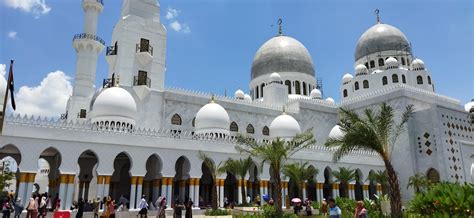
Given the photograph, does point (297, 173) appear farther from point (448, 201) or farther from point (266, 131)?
point (448, 201)

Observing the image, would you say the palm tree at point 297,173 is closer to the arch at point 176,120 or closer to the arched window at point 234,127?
the arched window at point 234,127

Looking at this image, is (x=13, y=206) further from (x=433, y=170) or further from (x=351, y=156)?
(x=433, y=170)


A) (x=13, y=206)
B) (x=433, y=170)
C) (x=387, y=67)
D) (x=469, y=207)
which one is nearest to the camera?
(x=469, y=207)

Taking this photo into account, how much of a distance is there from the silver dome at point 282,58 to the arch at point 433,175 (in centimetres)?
1487

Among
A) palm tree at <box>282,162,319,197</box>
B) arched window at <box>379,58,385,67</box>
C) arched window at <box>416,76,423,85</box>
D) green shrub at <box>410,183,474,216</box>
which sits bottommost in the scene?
green shrub at <box>410,183,474,216</box>

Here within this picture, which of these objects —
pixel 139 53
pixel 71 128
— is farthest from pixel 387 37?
pixel 71 128

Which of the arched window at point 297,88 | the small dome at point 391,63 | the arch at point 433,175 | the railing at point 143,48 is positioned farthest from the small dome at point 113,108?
the small dome at point 391,63

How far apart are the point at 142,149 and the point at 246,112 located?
11574mm

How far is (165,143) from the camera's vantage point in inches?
773

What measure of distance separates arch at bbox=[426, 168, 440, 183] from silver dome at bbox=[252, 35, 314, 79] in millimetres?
14873

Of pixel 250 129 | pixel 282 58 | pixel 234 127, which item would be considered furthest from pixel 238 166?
pixel 282 58

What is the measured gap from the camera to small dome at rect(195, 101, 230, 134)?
75.9 ft

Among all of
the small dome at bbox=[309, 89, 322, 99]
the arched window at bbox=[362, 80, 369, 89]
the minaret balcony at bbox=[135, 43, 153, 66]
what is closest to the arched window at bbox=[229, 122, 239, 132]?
the minaret balcony at bbox=[135, 43, 153, 66]

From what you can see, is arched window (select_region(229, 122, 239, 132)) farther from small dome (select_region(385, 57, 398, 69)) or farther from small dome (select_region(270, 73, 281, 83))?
small dome (select_region(385, 57, 398, 69))
